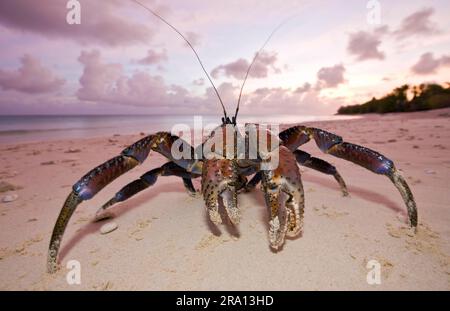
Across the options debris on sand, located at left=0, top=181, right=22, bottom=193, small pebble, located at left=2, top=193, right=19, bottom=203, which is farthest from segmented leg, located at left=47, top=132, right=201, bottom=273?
debris on sand, located at left=0, top=181, right=22, bottom=193

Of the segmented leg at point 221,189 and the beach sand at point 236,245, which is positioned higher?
the segmented leg at point 221,189

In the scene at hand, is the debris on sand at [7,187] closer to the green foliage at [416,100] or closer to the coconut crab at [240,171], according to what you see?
the coconut crab at [240,171]

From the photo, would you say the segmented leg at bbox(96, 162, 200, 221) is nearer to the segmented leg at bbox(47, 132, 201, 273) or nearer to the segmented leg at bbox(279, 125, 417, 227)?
the segmented leg at bbox(47, 132, 201, 273)

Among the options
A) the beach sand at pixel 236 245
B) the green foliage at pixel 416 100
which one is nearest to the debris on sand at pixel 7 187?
the beach sand at pixel 236 245

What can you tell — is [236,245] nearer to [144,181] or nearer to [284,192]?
[284,192]

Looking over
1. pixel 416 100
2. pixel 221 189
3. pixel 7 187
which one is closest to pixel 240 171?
pixel 221 189
